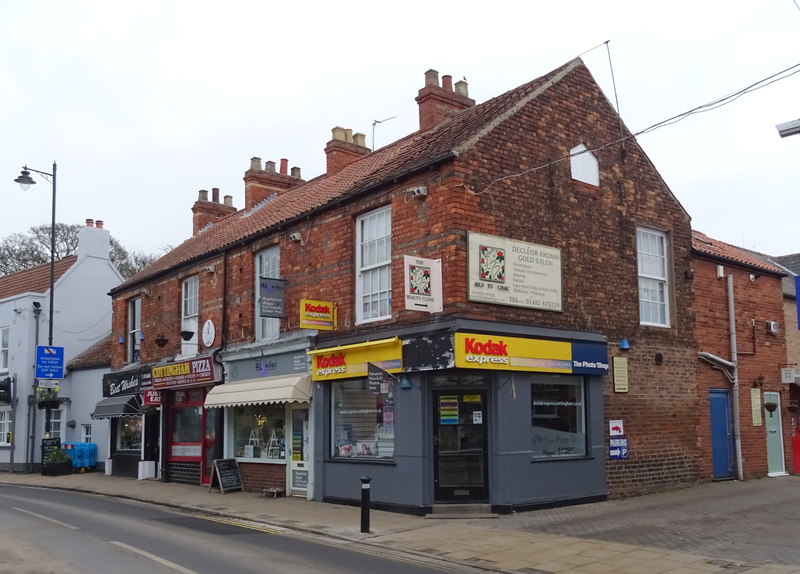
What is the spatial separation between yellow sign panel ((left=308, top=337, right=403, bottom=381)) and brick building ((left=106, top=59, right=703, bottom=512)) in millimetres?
60

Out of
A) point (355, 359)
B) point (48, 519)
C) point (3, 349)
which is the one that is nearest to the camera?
point (48, 519)

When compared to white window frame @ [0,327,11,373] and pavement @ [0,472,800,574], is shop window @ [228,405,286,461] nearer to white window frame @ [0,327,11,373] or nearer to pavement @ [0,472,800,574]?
pavement @ [0,472,800,574]

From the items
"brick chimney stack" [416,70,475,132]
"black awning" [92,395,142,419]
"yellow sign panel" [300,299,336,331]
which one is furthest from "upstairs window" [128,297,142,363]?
"brick chimney stack" [416,70,475,132]

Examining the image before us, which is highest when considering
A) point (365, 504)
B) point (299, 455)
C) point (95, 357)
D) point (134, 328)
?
point (134, 328)

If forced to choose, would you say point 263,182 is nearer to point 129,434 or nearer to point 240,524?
point 129,434

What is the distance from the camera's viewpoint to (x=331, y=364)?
1602 centimetres

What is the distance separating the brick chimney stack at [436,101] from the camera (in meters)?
19.2

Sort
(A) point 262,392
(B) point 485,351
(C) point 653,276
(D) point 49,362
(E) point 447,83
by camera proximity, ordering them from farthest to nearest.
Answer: (D) point 49,362, (E) point 447,83, (C) point 653,276, (A) point 262,392, (B) point 485,351

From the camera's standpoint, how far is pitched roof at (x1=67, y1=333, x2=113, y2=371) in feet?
91.3

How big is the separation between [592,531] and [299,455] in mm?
7400

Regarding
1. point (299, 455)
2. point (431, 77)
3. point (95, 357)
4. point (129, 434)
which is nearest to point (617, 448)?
point (299, 455)

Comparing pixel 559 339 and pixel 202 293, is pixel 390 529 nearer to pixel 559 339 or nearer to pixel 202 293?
pixel 559 339

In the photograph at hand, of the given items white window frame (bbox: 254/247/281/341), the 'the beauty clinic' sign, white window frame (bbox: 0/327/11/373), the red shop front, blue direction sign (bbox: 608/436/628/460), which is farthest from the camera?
white window frame (bbox: 0/327/11/373)

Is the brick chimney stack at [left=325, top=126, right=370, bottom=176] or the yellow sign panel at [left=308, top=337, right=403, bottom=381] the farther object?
the brick chimney stack at [left=325, top=126, right=370, bottom=176]
